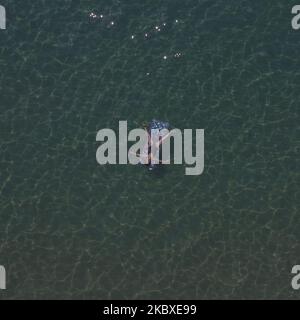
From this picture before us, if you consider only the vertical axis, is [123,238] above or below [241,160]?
below

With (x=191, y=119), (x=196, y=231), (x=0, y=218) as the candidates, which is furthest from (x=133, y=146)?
(x=0, y=218)

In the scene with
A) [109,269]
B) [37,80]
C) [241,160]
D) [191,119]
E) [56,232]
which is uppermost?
[37,80]

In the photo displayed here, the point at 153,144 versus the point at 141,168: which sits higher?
the point at 153,144

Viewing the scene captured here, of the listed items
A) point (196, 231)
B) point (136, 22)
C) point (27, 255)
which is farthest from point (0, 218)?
point (136, 22)

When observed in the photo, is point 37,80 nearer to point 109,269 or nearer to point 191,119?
point 191,119

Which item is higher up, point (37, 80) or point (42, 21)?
point (42, 21)

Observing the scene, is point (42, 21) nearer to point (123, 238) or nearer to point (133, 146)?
point (133, 146)
